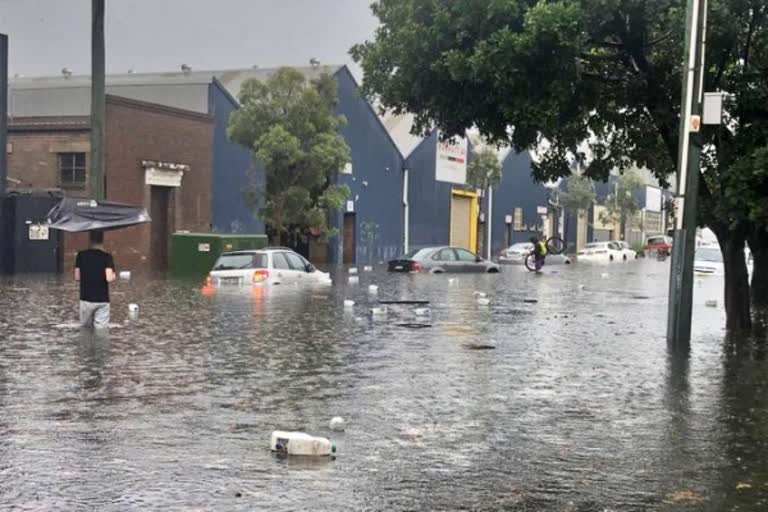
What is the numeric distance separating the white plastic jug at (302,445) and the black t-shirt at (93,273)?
26.4 ft

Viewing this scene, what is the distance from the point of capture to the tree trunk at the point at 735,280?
51.2 ft

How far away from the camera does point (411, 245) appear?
54.7 meters

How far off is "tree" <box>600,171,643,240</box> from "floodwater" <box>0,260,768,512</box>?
67.4 m

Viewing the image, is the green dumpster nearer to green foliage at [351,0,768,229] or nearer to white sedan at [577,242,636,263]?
green foliage at [351,0,768,229]

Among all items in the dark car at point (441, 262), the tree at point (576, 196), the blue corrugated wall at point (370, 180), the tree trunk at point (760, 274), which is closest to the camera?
the tree trunk at point (760, 274)

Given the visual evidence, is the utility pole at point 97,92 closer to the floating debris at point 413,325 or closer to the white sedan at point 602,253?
the floating debris at point 413,325

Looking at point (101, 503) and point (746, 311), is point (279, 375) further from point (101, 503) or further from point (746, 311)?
point (746, 311)

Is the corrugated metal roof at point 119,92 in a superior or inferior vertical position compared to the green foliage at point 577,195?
superior

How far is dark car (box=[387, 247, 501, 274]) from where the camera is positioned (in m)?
36.7

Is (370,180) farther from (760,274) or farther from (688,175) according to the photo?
(688,175)

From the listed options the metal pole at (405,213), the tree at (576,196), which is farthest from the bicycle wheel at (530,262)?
the tree at (576,196)

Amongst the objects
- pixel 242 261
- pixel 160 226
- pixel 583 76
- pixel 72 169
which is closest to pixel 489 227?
pixel 160 226

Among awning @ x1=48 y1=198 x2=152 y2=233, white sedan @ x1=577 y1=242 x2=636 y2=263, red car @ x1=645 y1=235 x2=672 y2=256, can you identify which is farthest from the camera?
red car @ x1=645 y1=235 x2=672 y2=256

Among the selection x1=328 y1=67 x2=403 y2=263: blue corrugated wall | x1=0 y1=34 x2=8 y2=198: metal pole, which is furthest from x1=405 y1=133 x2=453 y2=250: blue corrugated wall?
x1=0 y1=34 x2=8 y2=198: metal pole
